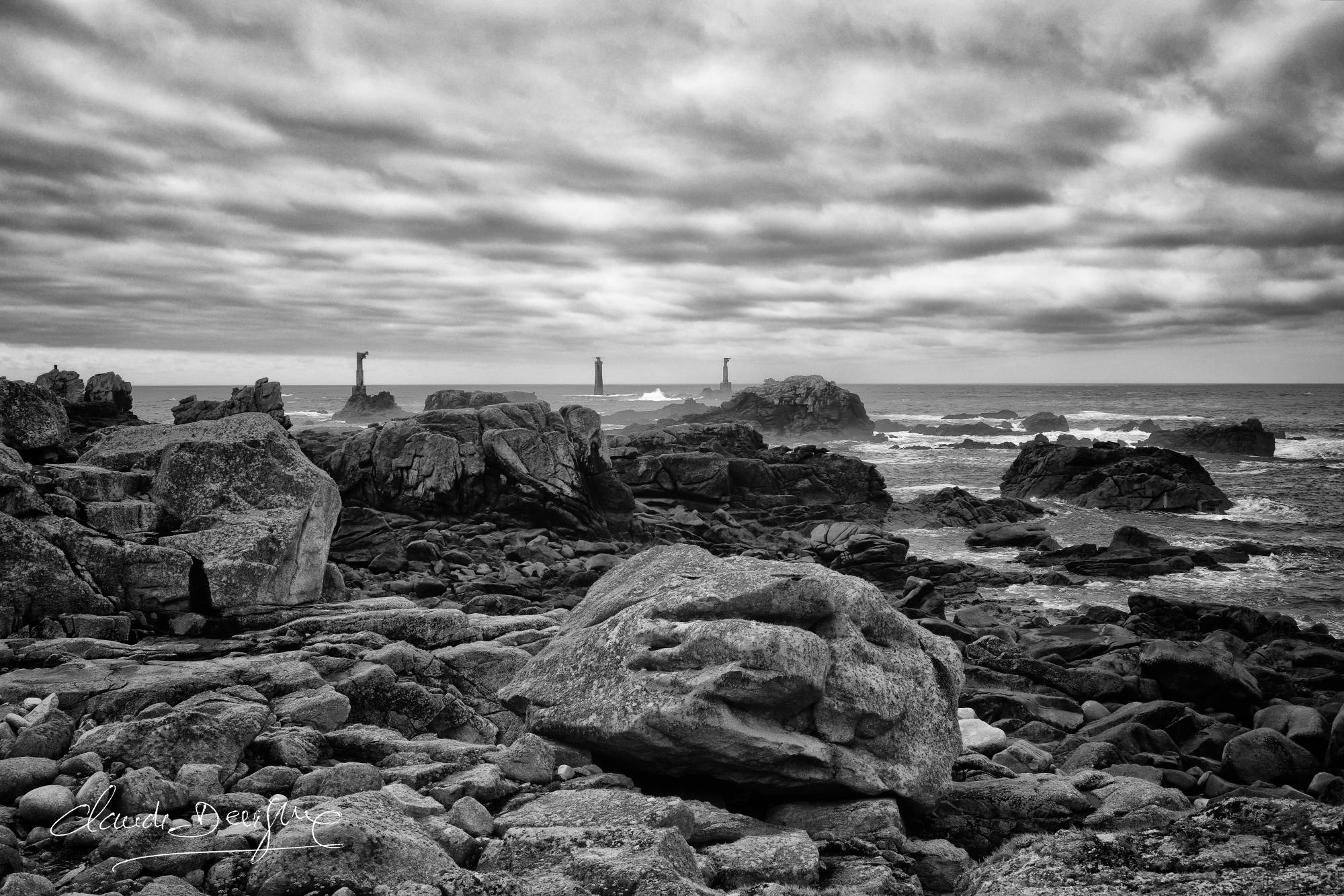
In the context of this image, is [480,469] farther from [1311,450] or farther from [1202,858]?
[1311,450]

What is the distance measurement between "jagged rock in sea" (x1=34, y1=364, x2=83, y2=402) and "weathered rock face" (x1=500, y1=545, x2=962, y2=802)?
33.1 metres

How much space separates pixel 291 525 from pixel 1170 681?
16847 mm

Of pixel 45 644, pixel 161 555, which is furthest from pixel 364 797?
pixel 161 555

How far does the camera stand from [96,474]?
1411 centimetres

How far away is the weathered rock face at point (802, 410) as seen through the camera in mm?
93688

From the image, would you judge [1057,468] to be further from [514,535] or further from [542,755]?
[542,755]

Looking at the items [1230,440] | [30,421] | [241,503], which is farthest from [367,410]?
[1230,440]

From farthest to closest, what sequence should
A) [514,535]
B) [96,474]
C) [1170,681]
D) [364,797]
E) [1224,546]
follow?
[1224,546] < [514,535] < [1170,681] < [96,474] < [364,797]

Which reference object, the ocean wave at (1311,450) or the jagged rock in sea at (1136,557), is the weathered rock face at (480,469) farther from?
the ocean wave at (1311,450)

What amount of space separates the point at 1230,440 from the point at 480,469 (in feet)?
209

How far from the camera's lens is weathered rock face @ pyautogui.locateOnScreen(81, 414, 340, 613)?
45.2ft

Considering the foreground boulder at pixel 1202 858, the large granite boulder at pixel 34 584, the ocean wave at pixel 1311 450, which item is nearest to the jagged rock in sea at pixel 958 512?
the large granite boulder at pixel 34 584

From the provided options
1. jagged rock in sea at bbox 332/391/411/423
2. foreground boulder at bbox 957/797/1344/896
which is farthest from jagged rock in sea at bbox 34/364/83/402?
jagged rock in sea at bbox 332/391/411/423
